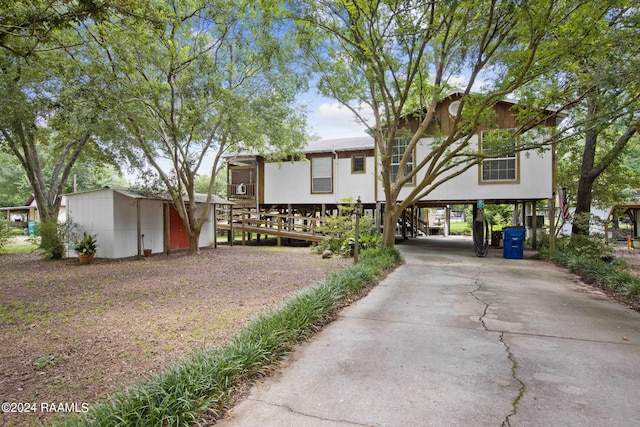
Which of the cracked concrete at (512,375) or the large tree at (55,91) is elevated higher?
the large tree at (55,91)

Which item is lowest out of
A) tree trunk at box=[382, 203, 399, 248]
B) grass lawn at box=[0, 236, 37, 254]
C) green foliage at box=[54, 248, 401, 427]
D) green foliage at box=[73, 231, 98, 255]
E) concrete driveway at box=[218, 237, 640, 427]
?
grass lawn at box=[0, 236, 37, 254]

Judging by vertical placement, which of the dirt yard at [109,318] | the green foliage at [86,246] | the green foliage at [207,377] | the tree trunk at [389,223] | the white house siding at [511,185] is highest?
the white house siding at [511,185]

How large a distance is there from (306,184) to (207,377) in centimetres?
1433

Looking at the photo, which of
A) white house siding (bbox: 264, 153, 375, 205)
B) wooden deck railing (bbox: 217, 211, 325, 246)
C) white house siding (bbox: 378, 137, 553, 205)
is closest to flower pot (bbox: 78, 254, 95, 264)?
wooden deck railing (bbox: 217, 211, 325, 246)

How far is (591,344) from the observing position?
3.74 meters

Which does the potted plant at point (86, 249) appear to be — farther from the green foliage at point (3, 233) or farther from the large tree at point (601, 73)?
the large tree at point (601, 73)

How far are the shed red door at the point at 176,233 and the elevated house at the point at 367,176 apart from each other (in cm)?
323

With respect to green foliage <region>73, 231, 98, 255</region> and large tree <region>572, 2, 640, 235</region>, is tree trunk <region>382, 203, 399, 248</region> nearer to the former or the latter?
large tree <region>572, 2, 640, 235</region>

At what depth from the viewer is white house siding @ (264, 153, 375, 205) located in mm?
15586

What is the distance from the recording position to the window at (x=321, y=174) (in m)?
16.3

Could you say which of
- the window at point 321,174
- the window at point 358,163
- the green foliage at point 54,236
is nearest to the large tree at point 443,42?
the window at point 358,163

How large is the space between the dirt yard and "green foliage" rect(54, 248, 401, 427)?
0.60 metres

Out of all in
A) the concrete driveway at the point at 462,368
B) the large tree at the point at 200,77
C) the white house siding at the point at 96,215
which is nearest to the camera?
the concrete driveway at the point at 462,368

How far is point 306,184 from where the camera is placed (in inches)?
659
